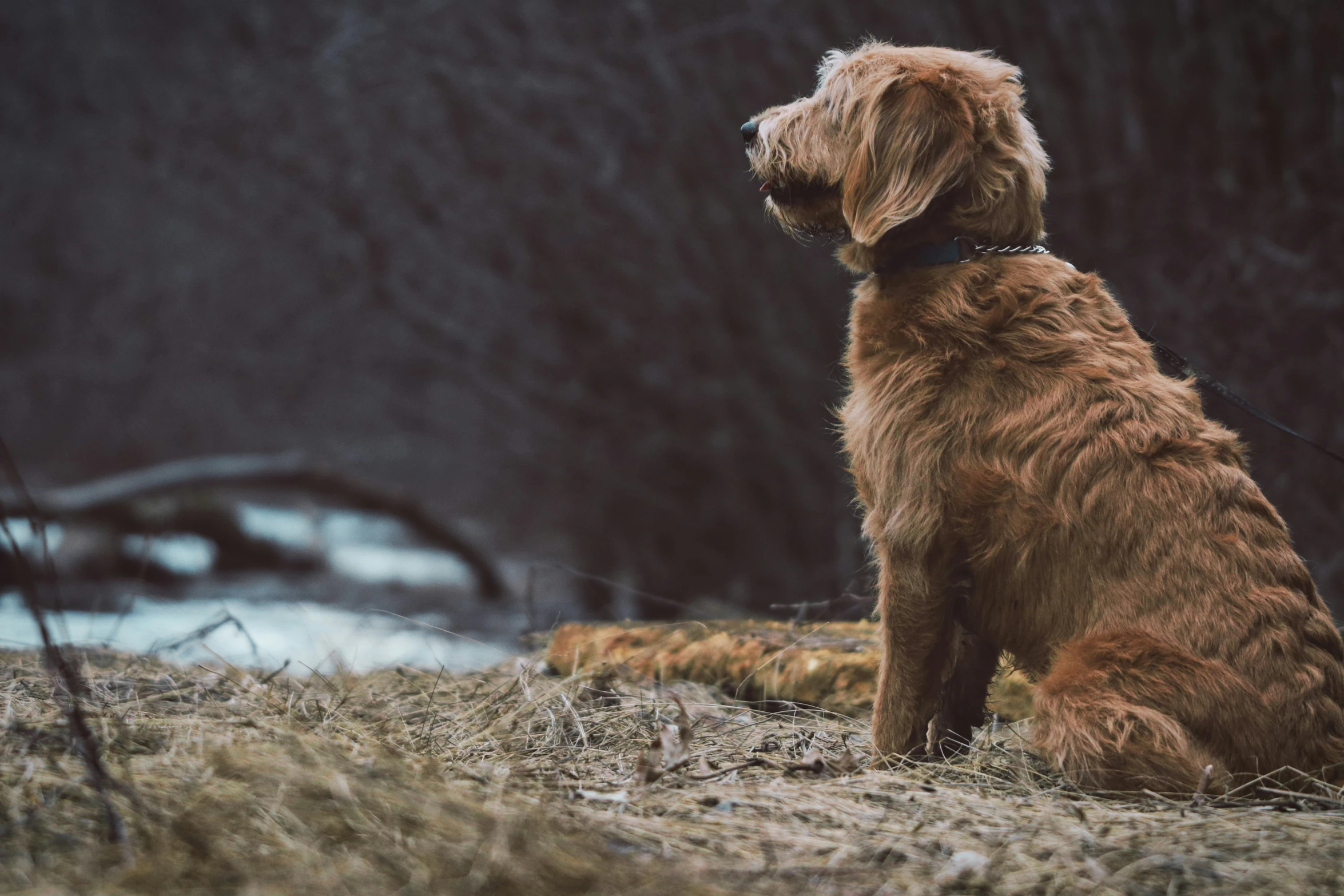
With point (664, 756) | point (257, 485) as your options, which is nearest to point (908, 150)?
point (664, 756)

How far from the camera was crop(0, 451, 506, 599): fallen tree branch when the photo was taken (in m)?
6.51

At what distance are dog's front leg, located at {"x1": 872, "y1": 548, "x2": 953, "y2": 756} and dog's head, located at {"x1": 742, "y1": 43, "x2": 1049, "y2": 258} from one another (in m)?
0.81

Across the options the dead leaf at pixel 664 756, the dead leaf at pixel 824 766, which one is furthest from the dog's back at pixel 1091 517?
the dead leaf at pixel 664 756

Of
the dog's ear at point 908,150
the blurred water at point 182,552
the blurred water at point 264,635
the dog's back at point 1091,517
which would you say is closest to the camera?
the dog's back at point 1091,517

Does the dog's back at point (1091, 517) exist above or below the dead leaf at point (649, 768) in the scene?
above

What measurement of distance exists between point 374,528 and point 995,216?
7.21 m

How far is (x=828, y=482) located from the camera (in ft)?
23.1

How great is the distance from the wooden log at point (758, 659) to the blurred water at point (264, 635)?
39cm

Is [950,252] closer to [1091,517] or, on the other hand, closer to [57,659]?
[1091,517]

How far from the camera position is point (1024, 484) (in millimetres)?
2164

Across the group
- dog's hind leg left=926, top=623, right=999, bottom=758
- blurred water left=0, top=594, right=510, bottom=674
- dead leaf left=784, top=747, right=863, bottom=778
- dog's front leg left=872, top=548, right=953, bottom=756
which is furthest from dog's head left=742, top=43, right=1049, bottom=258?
blurred water left=0, top=594, right=510, bottom=674

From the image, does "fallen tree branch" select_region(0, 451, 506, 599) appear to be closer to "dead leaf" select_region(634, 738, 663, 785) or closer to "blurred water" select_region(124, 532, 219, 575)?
"blurred water" select_region(124, 532, 219, 575)

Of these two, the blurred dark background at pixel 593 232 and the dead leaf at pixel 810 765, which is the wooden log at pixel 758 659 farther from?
the blurred dark background at pixel 593 232

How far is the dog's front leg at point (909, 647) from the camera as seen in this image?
2.26 metres
